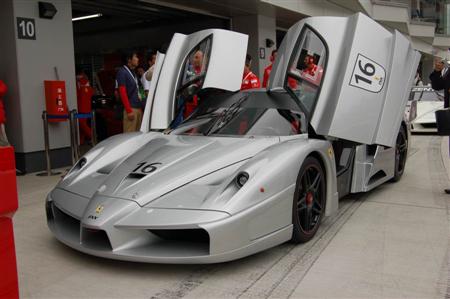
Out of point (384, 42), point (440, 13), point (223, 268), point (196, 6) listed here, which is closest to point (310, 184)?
point (223, 268)

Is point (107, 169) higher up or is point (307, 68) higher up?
point (307, 68)

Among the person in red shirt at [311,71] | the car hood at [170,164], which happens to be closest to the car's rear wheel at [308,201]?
the car hood at [170,164]

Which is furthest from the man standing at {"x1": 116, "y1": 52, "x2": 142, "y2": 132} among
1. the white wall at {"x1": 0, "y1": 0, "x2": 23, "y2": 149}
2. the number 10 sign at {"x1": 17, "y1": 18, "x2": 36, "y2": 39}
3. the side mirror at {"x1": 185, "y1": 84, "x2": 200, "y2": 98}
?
the side mirror at {"x1": 185, "y1": 84, "x2": 200, "y2": 98}

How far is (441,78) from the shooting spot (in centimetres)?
618

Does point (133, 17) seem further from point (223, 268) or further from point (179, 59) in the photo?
point (223, 268)

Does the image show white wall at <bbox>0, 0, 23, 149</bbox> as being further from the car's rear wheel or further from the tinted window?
the car's rear wheel

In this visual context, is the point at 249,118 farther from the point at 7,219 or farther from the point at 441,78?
the point at 441,78

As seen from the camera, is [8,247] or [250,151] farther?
[250,151]

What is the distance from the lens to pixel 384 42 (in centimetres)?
489

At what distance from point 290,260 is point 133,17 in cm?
1208

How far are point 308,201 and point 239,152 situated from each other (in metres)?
0.68

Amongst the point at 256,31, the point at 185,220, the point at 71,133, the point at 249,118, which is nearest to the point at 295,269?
the point at 185,220

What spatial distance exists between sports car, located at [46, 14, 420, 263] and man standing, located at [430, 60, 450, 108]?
817 millimetres

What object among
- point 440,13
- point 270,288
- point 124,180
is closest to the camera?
point 270,288
